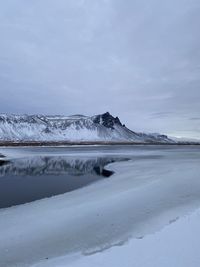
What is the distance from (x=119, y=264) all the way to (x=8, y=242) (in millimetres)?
3932

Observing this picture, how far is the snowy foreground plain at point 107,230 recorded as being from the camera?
7.90 meters

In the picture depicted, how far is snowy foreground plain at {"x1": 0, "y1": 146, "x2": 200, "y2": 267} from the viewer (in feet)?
25.9

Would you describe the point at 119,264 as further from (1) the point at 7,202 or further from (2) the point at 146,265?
(1) the point at 7,202

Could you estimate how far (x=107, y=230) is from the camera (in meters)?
10.8

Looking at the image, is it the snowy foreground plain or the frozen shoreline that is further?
the snowy foreground plain

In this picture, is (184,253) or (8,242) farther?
(8,242)

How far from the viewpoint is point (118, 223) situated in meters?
11.5

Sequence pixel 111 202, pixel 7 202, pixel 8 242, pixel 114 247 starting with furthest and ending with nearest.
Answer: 1. pixel 7 202
2. pixel 111 202
3. pixel 8 242
4. pixel 114 247

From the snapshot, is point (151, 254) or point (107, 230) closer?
point (151, 254)

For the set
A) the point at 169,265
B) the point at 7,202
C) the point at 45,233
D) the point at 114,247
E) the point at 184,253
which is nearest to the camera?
the point at 169,265

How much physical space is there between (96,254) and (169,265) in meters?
1.76

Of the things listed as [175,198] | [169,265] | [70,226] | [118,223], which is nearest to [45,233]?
[70,226]

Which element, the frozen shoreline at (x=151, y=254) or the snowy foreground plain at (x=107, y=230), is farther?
the snowy foreground plain at (x=107, y=230)

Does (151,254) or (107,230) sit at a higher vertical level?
(151,254)
